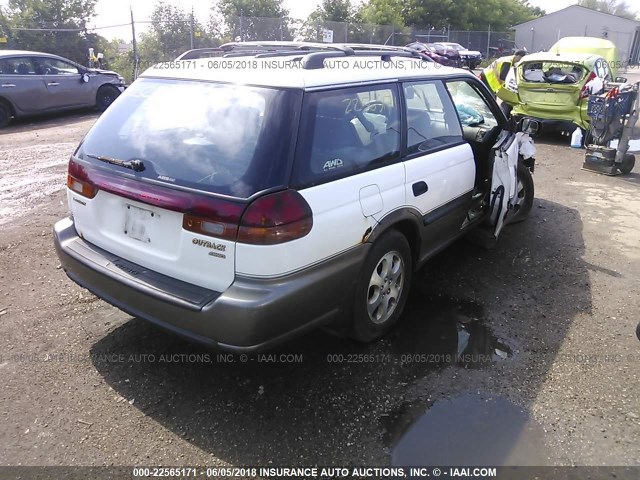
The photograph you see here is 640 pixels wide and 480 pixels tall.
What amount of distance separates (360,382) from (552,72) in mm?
8973

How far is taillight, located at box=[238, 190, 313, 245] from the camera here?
8.04ft

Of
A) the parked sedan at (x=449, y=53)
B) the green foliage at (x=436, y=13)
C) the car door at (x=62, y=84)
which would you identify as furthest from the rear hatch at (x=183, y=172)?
the green foliage at (x=436, y=13)

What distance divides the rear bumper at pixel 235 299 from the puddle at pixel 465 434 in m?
0.70

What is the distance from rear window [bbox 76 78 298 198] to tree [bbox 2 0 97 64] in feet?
59.8

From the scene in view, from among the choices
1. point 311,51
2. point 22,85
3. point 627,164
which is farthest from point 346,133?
point 22,85

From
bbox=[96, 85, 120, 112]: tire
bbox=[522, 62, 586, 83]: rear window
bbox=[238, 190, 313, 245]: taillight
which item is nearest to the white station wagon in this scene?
bbox=[238, 190, 313, 245]: taillight

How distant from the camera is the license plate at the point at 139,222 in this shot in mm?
2760

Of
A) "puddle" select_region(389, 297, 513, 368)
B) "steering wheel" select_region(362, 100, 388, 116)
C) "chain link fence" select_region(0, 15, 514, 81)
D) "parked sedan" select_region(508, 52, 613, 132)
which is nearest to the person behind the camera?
"steering wheel" select_region(362, 100, 388, 116)

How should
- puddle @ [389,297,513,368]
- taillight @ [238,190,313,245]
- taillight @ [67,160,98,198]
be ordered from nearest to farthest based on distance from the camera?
taillight @ [238,190,313,245], taillight @ [67,160,98,198], puddle @ [389,297,513,368]

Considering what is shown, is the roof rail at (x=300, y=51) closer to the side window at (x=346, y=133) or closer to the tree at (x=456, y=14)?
the side window at (x=346, y=133)

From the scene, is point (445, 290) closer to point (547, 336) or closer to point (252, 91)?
point (547, 336)

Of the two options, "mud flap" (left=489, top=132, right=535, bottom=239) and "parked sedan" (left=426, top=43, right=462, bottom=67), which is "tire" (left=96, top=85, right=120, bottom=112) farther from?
"parked sedan" (left=426, top=43, right=462, bottom=67)

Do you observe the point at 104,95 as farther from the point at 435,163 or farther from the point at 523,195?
the point at 435,163

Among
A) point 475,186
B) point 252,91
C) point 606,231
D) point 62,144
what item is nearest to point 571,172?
point 606,231
